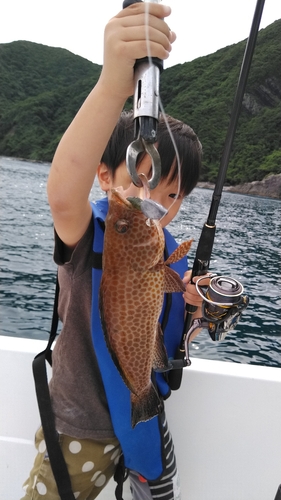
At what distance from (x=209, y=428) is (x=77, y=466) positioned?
3.20ft

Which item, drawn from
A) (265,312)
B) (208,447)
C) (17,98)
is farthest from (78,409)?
(17,98)

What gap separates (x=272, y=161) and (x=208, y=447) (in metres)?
38.0

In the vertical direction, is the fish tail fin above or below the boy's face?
below

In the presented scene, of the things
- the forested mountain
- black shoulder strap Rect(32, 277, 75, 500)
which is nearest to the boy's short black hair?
black shoulder strap Rect(32, 277, 75, 500)

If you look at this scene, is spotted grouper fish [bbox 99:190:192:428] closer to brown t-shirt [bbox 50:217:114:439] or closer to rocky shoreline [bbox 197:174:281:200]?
brown t-shirt [bbox 50:217:114:439]

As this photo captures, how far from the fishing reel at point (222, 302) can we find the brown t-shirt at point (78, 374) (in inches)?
18.1

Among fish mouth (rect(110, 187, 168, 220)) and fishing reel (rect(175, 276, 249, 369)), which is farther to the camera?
fishing reel (rect(175, 276, 249, 369))

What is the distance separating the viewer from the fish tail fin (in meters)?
1.32

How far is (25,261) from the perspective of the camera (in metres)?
17.3

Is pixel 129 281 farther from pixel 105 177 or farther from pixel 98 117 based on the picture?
pixel 105 177

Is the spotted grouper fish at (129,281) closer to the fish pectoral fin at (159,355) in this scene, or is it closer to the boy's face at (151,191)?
the fish pectoral fin at (159,355)

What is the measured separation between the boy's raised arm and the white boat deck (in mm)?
1256

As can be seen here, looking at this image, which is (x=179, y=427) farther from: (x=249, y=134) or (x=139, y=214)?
(x=249, y=134)

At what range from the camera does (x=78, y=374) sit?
1.63 metres
